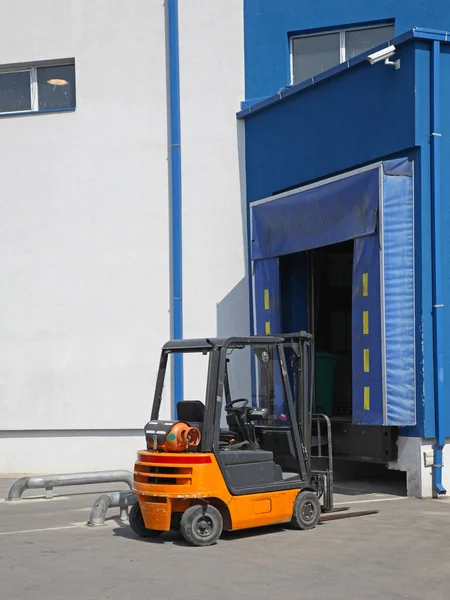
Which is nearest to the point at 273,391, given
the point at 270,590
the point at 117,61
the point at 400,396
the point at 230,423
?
the point at 230,423

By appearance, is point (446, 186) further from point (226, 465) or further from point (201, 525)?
point (201, 525)

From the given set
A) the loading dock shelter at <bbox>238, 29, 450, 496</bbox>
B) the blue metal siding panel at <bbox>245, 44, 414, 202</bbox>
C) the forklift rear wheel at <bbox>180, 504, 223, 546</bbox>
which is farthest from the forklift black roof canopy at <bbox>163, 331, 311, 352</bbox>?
the blue metal siding panel at <bbox>245, 44, 414, 202</bbox>

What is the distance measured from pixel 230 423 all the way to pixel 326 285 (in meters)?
6.88

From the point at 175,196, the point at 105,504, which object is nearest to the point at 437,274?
the point at 105,504

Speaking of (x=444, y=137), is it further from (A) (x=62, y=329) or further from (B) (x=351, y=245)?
(A) (x=62, y=329)

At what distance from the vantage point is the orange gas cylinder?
9227 millimetres

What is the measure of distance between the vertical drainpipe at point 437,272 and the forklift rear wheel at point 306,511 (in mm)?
2619

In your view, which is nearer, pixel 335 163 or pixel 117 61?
pixel 335 163

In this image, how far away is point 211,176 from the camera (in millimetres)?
15820

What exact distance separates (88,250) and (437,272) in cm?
648

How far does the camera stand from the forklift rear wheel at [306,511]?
972 cm

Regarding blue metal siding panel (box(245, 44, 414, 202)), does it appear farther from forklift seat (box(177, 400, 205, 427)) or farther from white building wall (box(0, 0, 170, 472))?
forklift seat (box(177, 400, 205, 427))

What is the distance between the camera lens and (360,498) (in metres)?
12.3

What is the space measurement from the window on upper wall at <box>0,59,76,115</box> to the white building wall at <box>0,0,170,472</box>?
300mm
